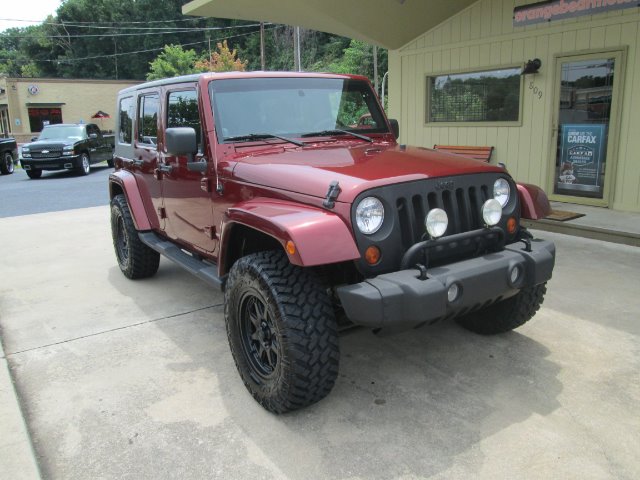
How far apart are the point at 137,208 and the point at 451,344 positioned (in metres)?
3.05

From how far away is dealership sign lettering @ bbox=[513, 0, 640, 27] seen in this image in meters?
6.94

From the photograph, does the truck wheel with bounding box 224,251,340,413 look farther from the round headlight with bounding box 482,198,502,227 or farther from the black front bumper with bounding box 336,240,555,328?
the round headlight with bounding box 482,198,502,227

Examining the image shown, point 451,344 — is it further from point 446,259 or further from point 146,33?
point 146,33

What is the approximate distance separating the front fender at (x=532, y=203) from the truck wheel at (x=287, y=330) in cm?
149

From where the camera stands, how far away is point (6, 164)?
18.7 meters

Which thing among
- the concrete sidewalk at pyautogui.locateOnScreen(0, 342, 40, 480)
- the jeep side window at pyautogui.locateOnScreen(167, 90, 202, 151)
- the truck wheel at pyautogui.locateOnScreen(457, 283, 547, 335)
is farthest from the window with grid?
the concrete sidewalk at pyautogui.locateOnScreen(0, 342, 40, 480)

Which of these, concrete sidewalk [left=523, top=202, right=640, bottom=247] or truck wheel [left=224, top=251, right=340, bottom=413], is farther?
concrete sidewalk [left=523, top=202, right=640, bottom=247]

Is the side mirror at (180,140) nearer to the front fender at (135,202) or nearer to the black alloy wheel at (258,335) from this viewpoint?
the black alloy wheel at (258,335)

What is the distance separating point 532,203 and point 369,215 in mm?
1322

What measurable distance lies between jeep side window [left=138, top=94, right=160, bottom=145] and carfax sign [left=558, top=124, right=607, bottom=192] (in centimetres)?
585

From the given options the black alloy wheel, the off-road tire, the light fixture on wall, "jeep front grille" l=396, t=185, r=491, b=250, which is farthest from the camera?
the off-road tire

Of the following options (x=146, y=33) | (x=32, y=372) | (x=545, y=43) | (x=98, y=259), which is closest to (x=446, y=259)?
(x=32, y=372)

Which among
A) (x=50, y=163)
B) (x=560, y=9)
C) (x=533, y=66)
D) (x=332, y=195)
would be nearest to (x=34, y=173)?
(x=50, y=163)

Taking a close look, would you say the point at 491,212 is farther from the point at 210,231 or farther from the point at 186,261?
the point at 186,261
